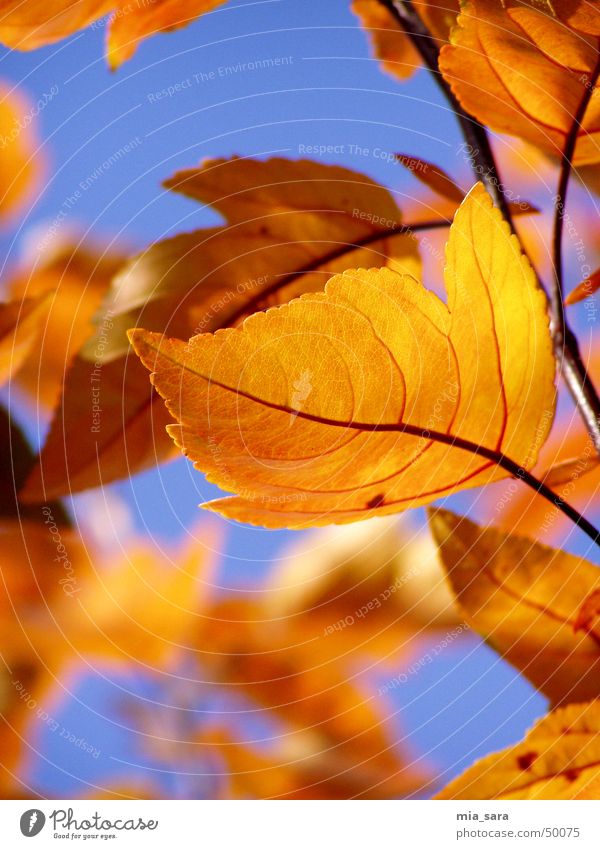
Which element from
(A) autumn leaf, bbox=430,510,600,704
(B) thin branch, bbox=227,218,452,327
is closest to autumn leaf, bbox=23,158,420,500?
(B) thin branch, bbox=227,218,452,327

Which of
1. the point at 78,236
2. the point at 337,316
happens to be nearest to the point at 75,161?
the point at 78,236

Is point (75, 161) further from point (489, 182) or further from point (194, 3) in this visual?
point (489, 182)

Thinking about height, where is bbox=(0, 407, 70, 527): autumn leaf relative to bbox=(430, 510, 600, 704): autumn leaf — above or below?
above

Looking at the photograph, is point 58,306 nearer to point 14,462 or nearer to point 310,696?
point 14,462

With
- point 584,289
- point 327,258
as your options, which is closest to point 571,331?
point 584,289

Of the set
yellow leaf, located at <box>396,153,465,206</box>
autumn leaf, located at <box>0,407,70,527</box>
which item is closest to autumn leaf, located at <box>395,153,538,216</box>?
yellow leaf, located at <box>396,153,465,206</box>

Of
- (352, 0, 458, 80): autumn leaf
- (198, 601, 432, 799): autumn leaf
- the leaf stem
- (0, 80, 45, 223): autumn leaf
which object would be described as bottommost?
(198, 601, 432, 799): autumn leaf
